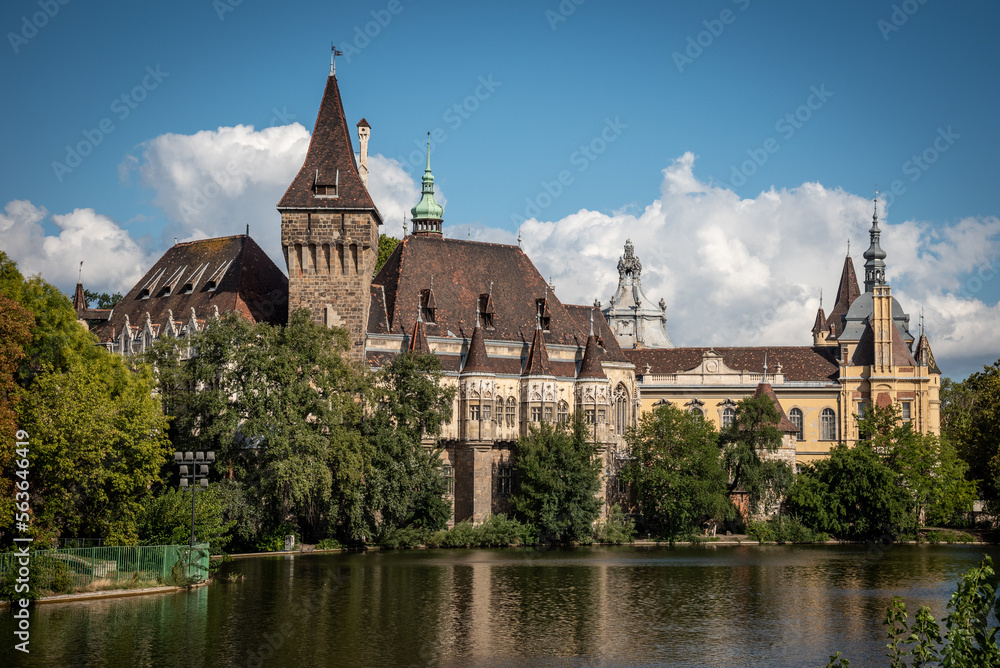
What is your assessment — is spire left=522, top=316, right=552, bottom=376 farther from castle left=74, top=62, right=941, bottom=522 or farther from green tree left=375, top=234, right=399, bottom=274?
green tree left=375, top=234, right=399, bottom=274

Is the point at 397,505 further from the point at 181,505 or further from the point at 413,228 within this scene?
the point at 413,228

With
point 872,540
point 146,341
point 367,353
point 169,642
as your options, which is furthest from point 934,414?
point 169,642

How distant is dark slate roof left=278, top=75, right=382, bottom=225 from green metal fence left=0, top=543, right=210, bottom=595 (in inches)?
1132

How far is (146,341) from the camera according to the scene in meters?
67.9

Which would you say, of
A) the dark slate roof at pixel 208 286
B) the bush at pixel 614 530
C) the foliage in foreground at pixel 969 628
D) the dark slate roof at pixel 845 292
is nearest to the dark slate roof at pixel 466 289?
the dark slate roof at pixel 208 286

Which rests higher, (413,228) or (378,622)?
(413,228)

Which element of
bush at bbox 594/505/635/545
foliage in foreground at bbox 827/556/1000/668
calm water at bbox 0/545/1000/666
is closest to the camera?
foliage in foreground at bbox 827/556/1000/668

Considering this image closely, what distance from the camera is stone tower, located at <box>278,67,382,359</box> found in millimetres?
64125

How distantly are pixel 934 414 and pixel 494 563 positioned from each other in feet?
154

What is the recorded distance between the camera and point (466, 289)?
71.2 meters

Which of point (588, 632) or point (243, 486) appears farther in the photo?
point (243, 486)

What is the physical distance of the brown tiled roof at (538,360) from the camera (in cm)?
6731

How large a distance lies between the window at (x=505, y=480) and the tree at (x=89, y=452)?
26.1m

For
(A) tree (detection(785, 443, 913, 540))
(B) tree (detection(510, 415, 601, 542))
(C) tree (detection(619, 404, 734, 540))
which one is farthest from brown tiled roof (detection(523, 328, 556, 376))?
(A) tree (detection(785, 443, 913, 540))
